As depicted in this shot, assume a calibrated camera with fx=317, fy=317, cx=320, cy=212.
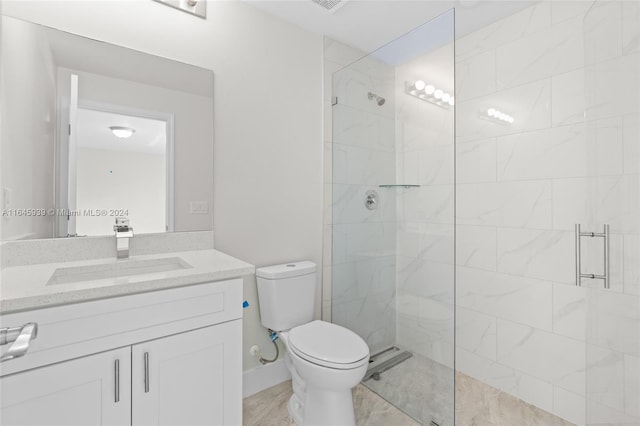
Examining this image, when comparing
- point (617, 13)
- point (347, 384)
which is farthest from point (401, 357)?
point (617, 13)

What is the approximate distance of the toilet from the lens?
1.45 m

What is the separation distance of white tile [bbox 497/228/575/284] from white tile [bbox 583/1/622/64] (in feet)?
3.06

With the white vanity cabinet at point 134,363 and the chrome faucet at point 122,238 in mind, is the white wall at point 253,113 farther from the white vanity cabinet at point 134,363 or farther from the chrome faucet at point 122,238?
the white vanity cabinet at point 134,363

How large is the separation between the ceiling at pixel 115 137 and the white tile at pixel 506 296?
2.06m

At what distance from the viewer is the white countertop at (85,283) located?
0.92m

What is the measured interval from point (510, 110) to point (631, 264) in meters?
1.23

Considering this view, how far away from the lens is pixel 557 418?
173 centimetres

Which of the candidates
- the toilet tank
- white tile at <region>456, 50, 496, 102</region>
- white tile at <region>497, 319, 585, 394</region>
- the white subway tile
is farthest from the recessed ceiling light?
the white subway tile

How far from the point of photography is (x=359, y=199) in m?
2.10

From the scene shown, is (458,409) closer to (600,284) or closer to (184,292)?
(600,284)

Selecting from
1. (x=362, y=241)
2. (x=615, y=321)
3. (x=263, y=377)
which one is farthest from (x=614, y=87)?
(x=263, y=377)

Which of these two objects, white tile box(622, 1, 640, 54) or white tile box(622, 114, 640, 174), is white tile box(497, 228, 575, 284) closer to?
white tile box(622, 114, 640, 174)

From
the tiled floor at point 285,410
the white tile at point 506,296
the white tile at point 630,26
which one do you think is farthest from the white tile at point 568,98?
the tiled floor at point 285,410

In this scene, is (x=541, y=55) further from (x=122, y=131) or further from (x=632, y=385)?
(x=122, y=131)
